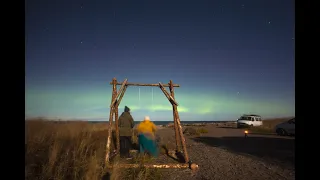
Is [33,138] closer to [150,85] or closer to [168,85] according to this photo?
[150,85]

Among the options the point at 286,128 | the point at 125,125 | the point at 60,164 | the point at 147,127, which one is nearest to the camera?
the point at 60,164

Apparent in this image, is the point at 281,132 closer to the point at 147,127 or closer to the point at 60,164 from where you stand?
the point at 147,127

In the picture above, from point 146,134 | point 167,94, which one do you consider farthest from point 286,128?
point 146,134

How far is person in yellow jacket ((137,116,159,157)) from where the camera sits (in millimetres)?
8734

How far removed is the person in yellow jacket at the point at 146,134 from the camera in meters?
8.73

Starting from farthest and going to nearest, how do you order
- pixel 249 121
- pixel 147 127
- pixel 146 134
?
pixel 249 121, pixel 146 134, pixel 147 127

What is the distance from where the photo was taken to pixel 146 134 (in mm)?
8859

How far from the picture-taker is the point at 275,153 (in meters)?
10.6

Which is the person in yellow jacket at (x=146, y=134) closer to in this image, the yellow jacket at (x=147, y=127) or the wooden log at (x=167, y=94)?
the yellow jacket at (x=147, y=127)

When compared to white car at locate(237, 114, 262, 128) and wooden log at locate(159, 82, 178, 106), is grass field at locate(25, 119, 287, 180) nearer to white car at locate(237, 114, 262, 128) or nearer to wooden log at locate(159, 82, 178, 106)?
wooden log at locate(159, 82, 178, 106)

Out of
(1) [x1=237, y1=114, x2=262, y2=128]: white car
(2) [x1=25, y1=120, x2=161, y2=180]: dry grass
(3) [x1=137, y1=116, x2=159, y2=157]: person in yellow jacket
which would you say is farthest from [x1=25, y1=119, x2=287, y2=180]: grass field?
(1) [x1=237, y1=114, x2=262, y2=128]: white car

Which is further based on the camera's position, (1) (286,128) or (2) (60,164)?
(1) (286,128)
